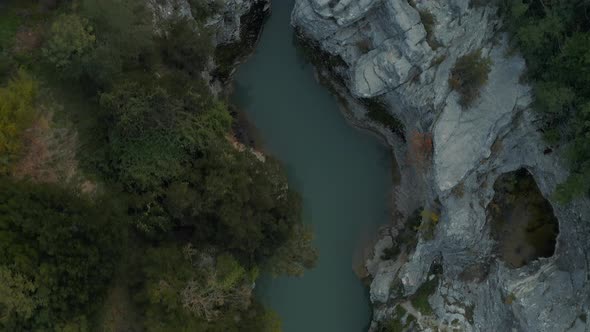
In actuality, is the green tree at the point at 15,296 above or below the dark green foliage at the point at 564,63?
below

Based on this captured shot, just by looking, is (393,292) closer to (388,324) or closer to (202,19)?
(388,324)

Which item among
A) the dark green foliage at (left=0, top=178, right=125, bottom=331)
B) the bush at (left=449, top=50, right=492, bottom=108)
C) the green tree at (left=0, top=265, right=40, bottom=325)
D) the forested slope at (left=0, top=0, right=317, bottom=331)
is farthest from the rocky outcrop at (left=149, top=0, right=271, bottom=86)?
the green tree at (left=0, top=265, right=40, bottom=325)

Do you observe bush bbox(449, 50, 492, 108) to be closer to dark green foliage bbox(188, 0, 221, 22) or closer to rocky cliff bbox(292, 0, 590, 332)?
rocky cliff bbox(292, 0, 590, 332)

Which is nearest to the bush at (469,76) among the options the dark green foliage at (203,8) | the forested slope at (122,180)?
the forested slope at (122,180)

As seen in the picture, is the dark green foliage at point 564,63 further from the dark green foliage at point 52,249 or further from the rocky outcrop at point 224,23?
the dark green foliage at point 52,249

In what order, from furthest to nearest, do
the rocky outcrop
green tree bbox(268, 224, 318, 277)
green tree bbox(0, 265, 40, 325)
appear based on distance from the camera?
the rocky outcrop → green tree bbox(268, 224, 318, 277) → green tree bbox(0, 265, 40, 325)

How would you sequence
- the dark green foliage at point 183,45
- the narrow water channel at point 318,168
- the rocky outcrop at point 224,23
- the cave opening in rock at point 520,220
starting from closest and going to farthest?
the dark green foliage at point 183,45 → the rocky outcrop at point 224,23 → the cave opening in rock at point 520,220 → the narrow water channel at point 318,168
